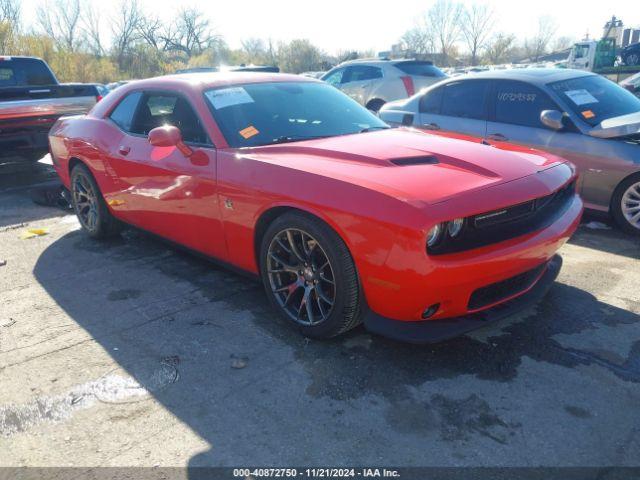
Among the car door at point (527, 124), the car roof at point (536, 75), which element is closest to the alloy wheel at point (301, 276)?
the car door at point (527, 124)

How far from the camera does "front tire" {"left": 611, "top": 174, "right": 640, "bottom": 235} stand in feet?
15.7

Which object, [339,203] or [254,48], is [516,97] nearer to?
[339,203]

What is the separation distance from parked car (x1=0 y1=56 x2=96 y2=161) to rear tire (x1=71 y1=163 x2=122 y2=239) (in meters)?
2.56

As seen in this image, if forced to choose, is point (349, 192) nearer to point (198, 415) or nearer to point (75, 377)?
point (198, 415)

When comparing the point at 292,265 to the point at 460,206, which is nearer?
the point at 460,206

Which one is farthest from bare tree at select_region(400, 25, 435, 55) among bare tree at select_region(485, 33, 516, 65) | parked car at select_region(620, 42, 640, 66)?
parked car at select_region(620, 42, 640, 66)

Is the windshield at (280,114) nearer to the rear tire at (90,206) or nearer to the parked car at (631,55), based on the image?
the rear tire at (90,206)

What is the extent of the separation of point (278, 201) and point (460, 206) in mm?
1008

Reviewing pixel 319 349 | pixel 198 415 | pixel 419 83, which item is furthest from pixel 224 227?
pixel 419 83

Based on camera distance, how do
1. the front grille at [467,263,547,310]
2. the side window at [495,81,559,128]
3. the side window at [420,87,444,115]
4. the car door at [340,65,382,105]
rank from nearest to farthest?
1. the front grille at [467,263,547,310]
2. the side window at [495,81,559,128]
3. the side window at [420,87,444,115]
4. the car door at [340,65,382,105]

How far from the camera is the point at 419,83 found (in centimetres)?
1127

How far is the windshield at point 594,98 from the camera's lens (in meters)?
5.18

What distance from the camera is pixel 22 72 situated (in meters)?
8.99

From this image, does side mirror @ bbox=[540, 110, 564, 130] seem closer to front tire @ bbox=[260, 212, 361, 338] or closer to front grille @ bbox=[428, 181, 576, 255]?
front grille @ bbox=[428, 181, 576, 255]
